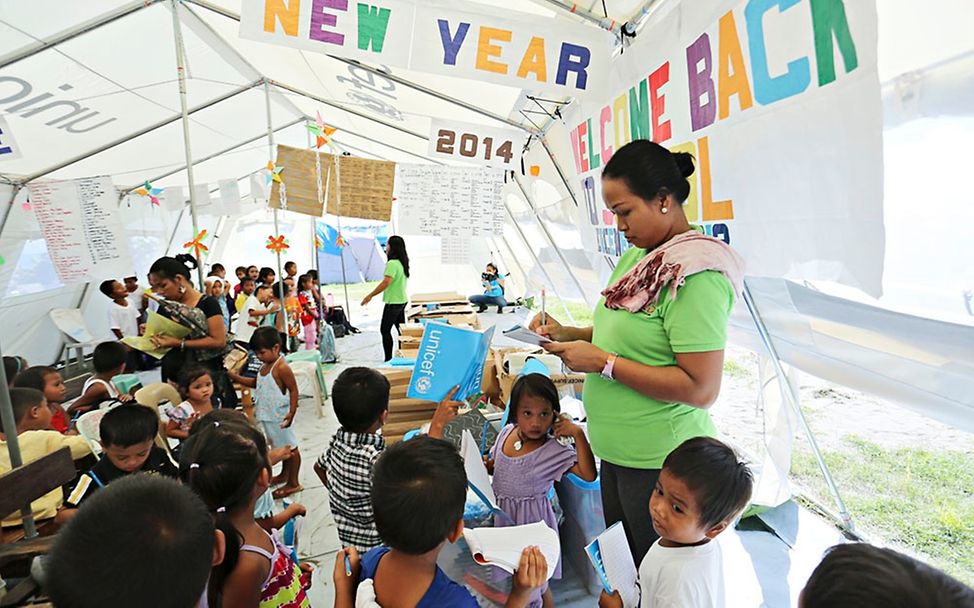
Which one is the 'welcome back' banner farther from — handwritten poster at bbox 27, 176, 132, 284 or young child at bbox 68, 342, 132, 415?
handwritten poster at bbox 27, 176, 132, 284

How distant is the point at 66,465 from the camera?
1.57 meters

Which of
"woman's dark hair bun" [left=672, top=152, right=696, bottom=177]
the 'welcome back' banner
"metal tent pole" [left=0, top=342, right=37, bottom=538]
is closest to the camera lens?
"woman's dark hair bun" [left=672, top=152, right=696, bottom=177]

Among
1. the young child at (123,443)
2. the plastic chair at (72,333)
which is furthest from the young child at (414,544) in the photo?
the plastic chair at (72,333)

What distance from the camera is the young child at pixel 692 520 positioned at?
3.93 feet

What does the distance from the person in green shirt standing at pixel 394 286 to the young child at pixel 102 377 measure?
2.69 metres

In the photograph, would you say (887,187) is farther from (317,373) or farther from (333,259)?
(333,259)

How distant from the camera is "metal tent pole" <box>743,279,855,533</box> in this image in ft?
6.93

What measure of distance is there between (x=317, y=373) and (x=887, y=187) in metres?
4.44

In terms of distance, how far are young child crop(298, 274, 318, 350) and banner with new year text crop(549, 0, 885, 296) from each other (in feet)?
17.9

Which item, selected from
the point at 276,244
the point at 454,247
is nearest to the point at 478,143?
the point at 454,247

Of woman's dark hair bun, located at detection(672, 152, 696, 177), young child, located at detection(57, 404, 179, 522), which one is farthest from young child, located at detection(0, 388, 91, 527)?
woman's dark hair bun, located at detection(672, 152, 696, 177)

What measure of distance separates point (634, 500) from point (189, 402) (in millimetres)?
2586

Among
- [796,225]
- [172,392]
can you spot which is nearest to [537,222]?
[172,392]

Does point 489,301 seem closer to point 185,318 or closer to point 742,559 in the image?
point 185,318
